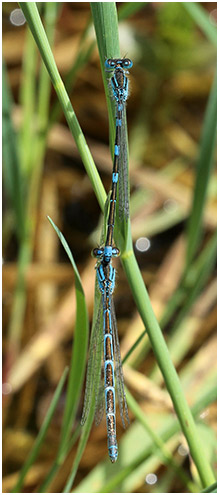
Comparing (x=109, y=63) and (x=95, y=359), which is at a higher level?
(x=109, y=63)

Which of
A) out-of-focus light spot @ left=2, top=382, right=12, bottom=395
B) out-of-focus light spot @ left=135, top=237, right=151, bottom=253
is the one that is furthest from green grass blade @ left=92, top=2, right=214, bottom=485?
A: out-of-focus light spot @ left=135, top=237, right=151, bottom=253

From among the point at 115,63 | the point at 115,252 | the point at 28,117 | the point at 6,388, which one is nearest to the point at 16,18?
the point at 28,117

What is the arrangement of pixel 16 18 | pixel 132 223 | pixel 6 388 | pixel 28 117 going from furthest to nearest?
pixel 16 18 → pixel 132 223 → pixel 28 117 → pixel 6 388

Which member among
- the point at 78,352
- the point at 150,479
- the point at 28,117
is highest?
the point at 28,117

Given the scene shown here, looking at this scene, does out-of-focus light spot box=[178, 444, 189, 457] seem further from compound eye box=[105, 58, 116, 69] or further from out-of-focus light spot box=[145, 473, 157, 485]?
compound eye box=[105, 58, 116, 69]

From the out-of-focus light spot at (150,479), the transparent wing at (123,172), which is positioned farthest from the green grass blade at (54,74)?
the out-of-focus light spot at (150,479)

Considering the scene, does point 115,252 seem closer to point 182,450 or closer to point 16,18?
point 182,450

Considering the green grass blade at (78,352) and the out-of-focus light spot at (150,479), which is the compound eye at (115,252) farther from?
the out-of-focus light spot at (150,479)
